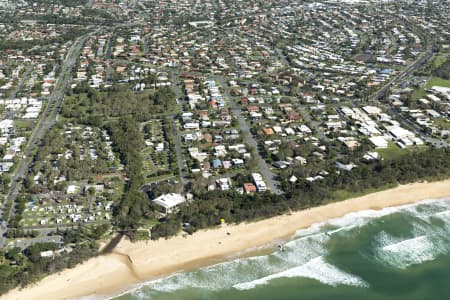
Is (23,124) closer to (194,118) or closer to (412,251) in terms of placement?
(194,118)

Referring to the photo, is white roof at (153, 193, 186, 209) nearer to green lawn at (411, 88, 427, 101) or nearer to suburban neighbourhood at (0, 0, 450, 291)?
suburban neighbourhood at (0, 0, 450, 291)

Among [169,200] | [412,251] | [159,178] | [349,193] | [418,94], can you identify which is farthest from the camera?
[418,94]

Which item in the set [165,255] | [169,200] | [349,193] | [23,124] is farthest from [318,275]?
[23,124]

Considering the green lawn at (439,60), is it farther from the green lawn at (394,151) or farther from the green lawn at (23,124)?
the green lawn at (23,124)

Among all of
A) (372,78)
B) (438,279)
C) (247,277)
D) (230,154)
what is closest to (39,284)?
(247,277)

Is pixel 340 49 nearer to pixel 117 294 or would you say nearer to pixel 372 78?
pixel 372 78

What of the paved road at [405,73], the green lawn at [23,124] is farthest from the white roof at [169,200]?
the paved road at [405,73]
